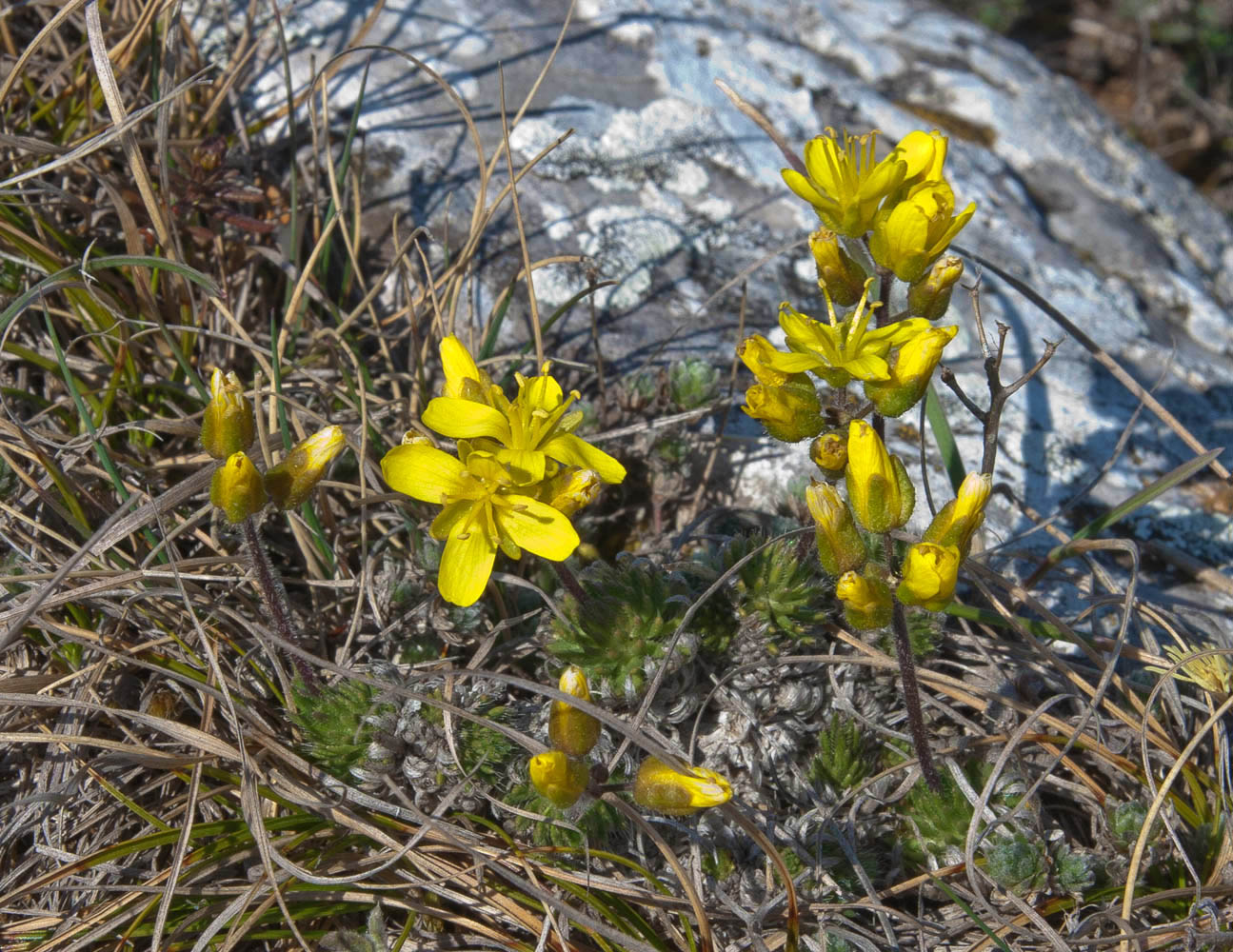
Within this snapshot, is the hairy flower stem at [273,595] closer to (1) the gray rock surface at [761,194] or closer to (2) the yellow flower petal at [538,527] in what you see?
(2) the yellow flower petal at [538,527]

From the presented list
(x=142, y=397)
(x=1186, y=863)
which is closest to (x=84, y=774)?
(x=142, y=397)

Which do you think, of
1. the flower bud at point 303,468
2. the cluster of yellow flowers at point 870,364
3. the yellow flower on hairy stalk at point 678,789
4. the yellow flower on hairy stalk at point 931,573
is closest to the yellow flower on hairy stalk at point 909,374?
the cluster of yellow flowers at point 870,364

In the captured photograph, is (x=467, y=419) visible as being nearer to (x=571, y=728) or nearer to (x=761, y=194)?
(x=571, y=728)

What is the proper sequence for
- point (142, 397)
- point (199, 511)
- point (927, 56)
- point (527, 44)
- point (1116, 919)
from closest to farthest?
point (1116, 919) < point (199, 511) < point (142, 397) < point (527, 44) < point (927, 56)

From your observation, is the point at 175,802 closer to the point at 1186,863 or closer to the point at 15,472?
the point at 15,472

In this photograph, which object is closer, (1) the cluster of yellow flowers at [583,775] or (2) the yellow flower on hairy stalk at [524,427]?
(1) the cluster of yellow flowers at [583,775]
